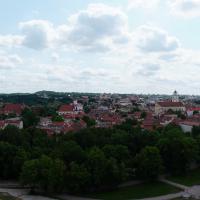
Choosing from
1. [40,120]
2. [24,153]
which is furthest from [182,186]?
[40,120]

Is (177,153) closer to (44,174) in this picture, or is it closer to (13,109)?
(44,174)

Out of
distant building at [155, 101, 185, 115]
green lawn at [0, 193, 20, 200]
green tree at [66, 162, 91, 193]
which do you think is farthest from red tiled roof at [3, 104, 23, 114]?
green lawn at [0, 193, 20, 200]

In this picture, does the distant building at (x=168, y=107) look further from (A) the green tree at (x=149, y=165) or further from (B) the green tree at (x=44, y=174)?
(B) the green tree at (x=44, y=174)

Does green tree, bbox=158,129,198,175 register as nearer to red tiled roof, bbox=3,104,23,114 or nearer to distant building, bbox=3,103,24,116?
distant building, bbox=3,103,24,116

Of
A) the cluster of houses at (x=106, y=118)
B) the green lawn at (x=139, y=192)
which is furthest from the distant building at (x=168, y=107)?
the green lawn at (x=139, y=192)

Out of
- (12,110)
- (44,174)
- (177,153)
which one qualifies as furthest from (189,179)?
(12,110)
